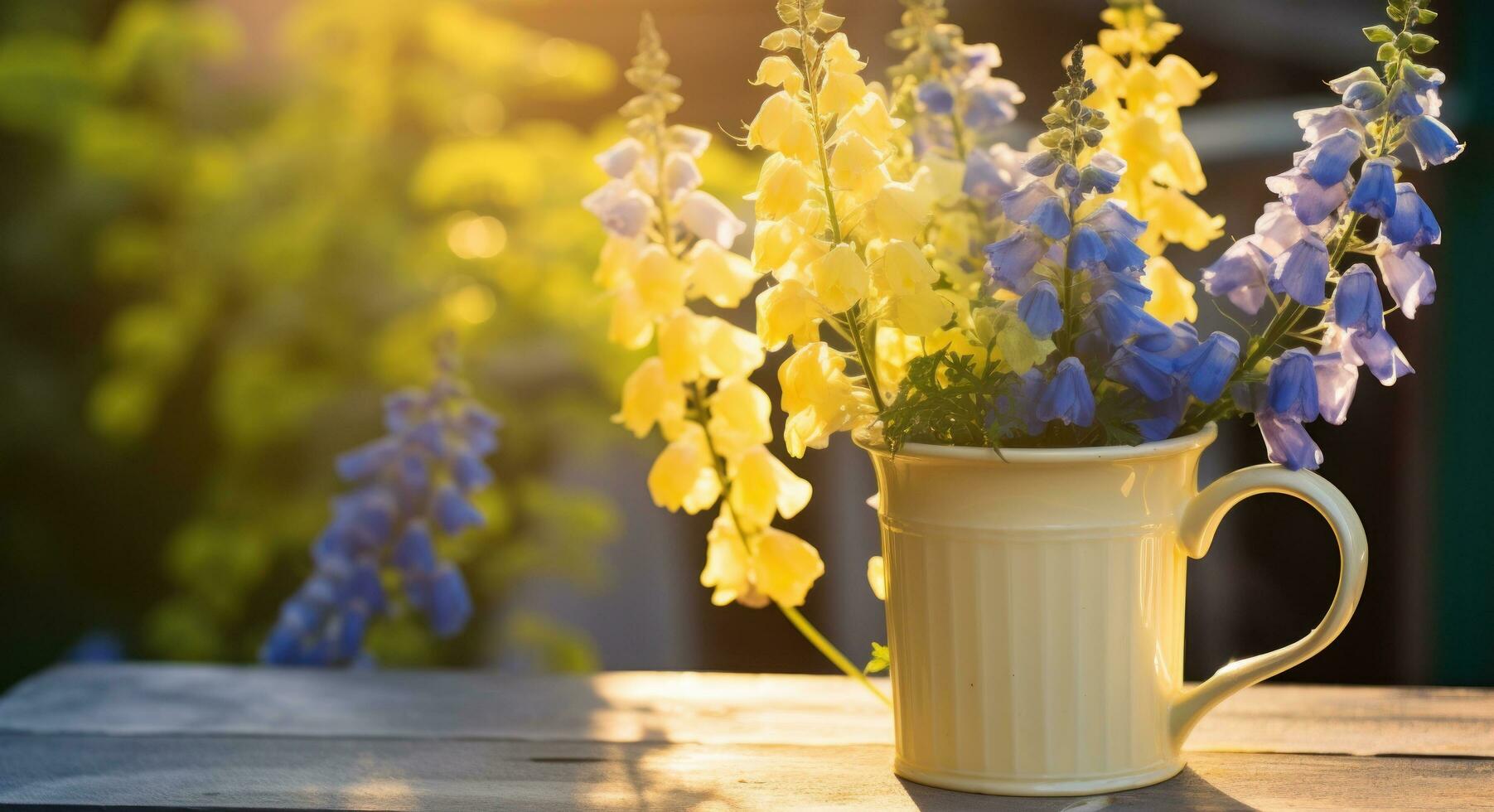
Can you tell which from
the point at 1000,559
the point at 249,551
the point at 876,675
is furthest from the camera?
the point at 249,551

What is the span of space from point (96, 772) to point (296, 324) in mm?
999

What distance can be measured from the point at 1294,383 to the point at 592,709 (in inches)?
21.0

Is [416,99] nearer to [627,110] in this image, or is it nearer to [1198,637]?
[627,110]

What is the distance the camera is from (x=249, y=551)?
5.82ft

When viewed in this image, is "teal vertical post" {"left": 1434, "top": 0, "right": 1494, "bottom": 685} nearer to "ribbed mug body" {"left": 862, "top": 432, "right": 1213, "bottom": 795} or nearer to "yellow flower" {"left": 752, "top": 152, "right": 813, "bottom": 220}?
"ribbed mug body" {"left": 862, "top": 432, "right": 1213, "bottom": 795}

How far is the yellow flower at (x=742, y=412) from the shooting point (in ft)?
2.72

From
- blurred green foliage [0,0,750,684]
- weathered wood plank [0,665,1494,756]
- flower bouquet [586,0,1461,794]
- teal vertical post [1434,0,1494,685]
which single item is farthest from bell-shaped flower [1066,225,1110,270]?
teal vertical post [1434,0,1494,685]

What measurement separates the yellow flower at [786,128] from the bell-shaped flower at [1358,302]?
266mm

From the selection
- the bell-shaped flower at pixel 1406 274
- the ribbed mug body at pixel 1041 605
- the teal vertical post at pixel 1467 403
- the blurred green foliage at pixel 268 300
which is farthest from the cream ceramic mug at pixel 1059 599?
the teal vertical post at pixel 1467 403

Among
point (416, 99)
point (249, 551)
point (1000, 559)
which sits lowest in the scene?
point (249, 551)

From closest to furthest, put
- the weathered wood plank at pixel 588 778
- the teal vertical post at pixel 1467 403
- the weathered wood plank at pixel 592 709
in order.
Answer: the weathered wood plank at pixel 588 778 → the weathered wood plank at pixel 592 709 → the teal vertical post at pixel 1467 403

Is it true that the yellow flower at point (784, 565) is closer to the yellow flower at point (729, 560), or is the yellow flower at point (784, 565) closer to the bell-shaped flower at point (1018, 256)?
the yellow flower at point (729, 560)

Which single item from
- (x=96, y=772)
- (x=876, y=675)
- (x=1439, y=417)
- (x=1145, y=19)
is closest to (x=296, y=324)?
(x=876, y=675)

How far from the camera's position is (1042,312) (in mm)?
678
